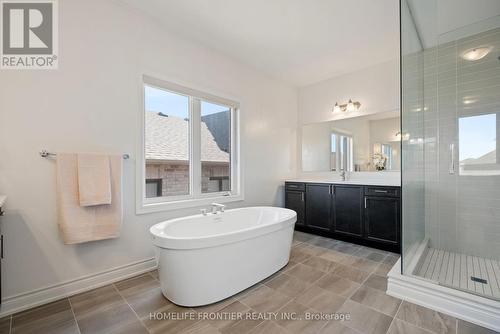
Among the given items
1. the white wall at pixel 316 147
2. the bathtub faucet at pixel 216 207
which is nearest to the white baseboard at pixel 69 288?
the bathtub faucet at pixel 216 207

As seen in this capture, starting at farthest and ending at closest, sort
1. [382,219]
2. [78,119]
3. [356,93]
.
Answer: [356,93]
[382,219]
[78,119]

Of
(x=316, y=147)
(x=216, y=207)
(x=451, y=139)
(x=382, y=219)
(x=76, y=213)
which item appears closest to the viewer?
(x=76, y=213)

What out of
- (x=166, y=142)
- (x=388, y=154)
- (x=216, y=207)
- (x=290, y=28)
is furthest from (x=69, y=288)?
(x=388, y=154)

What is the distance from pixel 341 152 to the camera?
3.65 metres

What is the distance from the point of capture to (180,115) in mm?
2719

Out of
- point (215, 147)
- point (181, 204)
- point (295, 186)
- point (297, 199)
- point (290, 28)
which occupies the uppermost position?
point (290, 28)

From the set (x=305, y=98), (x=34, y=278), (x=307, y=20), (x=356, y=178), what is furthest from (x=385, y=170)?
(x=34, y=278)

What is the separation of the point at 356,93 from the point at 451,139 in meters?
1.41

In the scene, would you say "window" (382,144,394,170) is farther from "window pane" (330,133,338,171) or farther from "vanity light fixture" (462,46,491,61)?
"vanity light fixture" (462,46,491,61)

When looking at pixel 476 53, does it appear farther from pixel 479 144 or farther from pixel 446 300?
pixel 446 300

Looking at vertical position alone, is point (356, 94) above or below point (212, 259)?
above

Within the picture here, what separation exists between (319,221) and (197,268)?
2309 mm

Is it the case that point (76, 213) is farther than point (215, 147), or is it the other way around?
point (215, 147)

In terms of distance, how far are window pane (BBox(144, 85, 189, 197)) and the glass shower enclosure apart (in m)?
2.36
